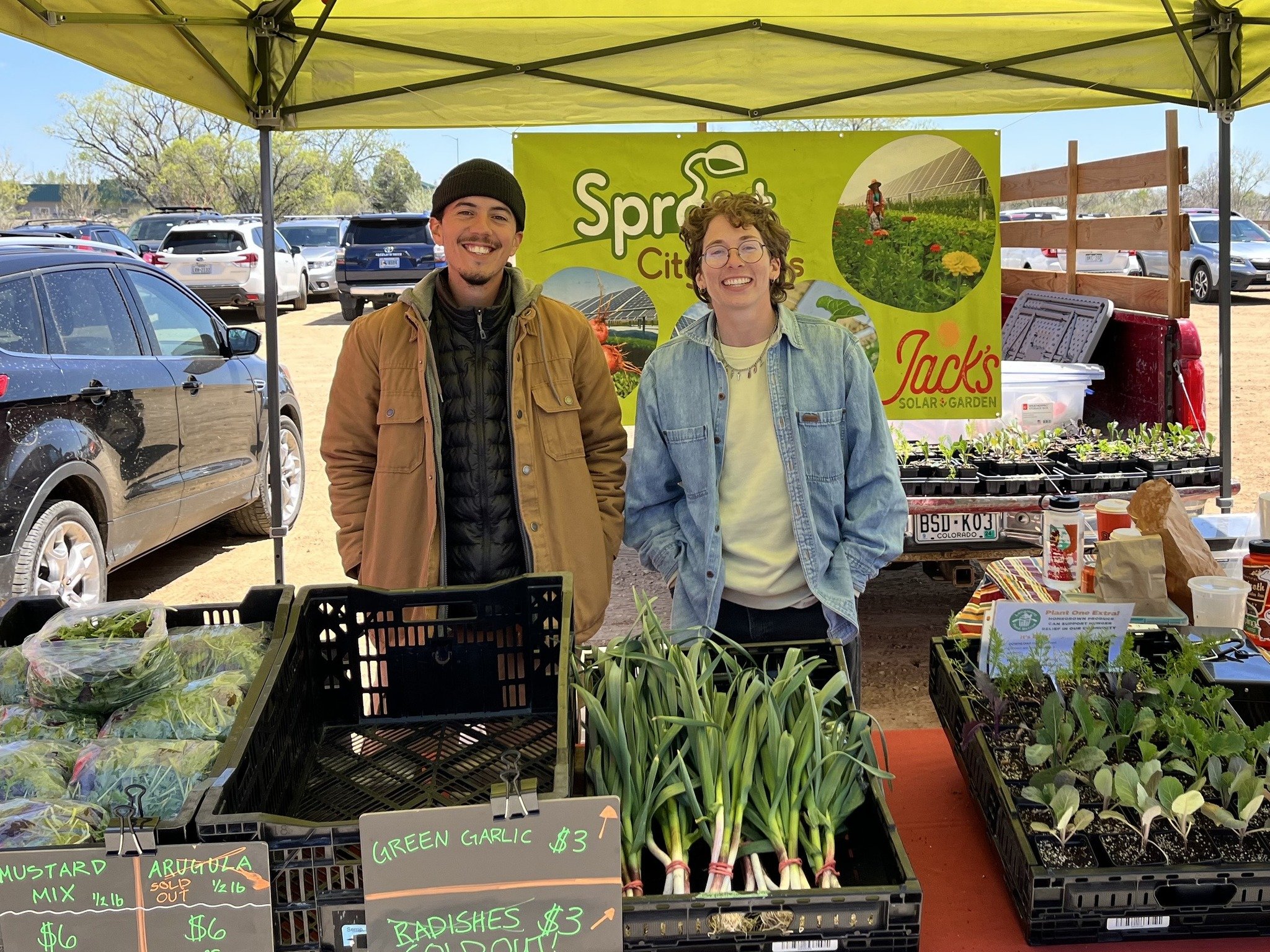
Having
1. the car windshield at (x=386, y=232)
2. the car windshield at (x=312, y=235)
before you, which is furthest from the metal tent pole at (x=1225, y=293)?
the car windshield at (x=312, y=235)

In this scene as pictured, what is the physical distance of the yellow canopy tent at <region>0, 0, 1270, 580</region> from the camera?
14.3ft

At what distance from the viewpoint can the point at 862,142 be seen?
533cm

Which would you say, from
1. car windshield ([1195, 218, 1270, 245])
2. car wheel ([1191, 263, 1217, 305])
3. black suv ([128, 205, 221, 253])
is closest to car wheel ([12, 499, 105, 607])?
car wheel ([1191, 263, 1217, 305])

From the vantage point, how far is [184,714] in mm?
1780

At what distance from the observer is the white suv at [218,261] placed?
1873cm

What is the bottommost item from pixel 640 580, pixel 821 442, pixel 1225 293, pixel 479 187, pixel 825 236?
pixel 640 580

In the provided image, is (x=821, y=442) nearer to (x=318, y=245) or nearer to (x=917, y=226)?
(x=917, y=226)

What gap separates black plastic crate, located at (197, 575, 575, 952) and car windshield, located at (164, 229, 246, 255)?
733 inches

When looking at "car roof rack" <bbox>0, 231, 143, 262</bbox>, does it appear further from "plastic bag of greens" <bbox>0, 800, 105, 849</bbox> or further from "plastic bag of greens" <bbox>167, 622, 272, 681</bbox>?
"plastic bag of greens" <bbox>0, 800, 105, 849</bbox>

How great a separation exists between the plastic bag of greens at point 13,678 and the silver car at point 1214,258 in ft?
66.1

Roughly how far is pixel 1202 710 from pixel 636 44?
3.49 m

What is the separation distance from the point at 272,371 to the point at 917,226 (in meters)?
3.06

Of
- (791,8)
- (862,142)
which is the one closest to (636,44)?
(791,8)

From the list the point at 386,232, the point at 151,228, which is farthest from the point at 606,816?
the point at 151,228
